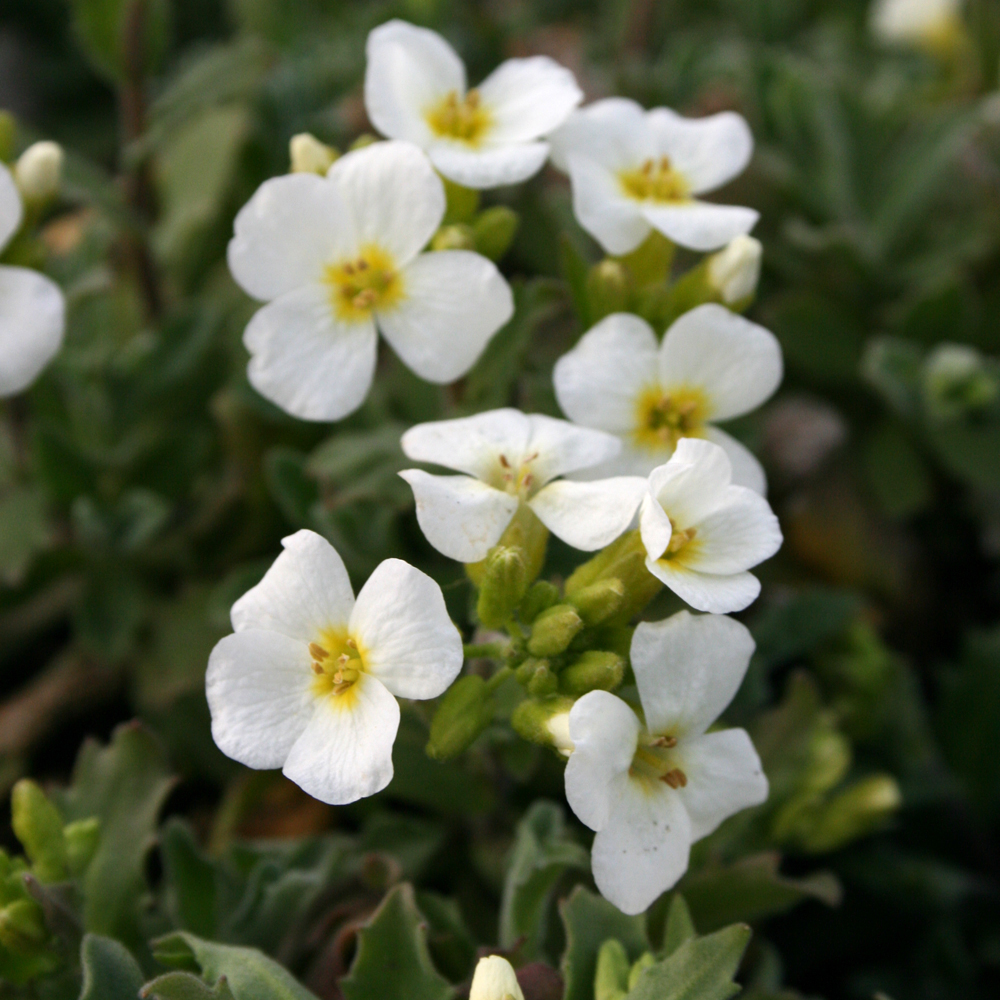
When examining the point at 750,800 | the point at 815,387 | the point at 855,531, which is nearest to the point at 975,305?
the point at 815,387

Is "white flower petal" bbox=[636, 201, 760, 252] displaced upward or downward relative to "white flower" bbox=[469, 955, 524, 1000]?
upward

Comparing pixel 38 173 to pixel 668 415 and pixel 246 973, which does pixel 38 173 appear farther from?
pixel 246 973

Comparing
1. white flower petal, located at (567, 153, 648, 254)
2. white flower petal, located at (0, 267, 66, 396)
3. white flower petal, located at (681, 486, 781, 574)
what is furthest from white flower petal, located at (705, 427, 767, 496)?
white flower petal, located at (0, 267, 66, 396)

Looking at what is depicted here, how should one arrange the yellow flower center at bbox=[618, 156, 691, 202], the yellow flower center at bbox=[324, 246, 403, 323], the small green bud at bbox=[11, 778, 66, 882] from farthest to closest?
the yellow flower center at bbox=[618, 156, 691, 202], the yellow flower center at bbox=[324, 246, 403, 323], the small green bud at bbox=[11, 778, 66, 882]

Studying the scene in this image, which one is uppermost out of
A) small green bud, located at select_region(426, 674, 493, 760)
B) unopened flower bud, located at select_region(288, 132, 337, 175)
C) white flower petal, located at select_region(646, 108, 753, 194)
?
unopened flower bud, located at select_region(288, 132, 337, 175)

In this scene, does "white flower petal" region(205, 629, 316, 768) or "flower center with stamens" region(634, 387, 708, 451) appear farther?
"flower center with stamens" region(634, 387, 708, 451)

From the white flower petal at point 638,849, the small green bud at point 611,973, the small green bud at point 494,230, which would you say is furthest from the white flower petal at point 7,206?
the small green bud at point 611,973

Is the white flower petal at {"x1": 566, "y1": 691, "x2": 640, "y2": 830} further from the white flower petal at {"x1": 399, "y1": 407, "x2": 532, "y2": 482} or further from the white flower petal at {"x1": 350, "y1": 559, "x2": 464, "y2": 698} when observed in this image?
the white flower petal at {"x1": 399, "y1": 407, "x2": 532, "y2": 482}

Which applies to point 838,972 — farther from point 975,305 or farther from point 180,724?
point 975,305
